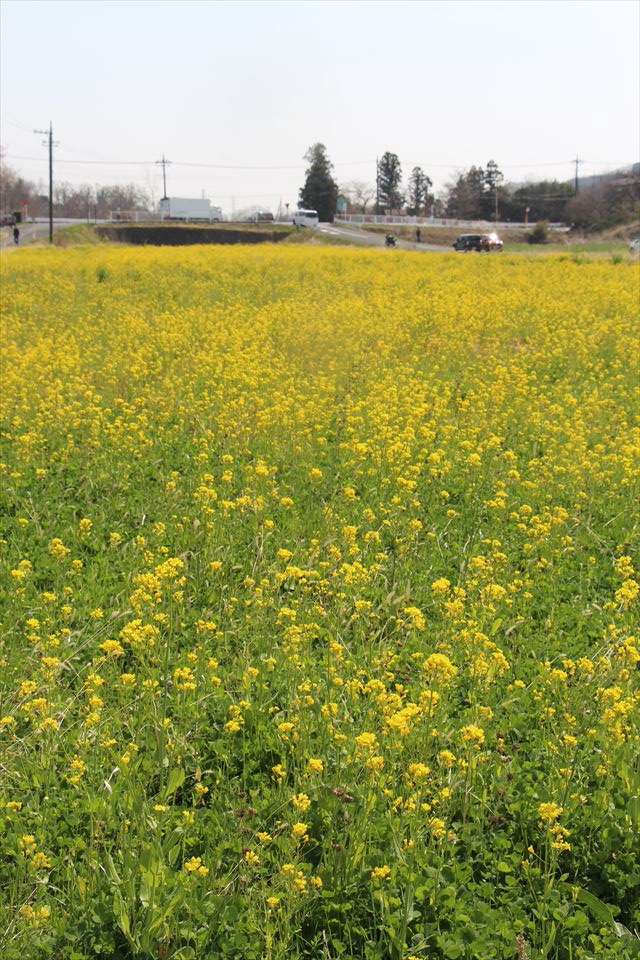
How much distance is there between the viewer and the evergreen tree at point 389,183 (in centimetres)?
9975

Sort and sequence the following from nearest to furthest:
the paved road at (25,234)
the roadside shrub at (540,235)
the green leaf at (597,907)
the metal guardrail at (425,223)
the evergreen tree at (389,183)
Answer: the green leaf at (597,907) < the paved road at (25,234) < the roadside shrub at (540,235) < the metal guardrail at (425,223) < the evergreen tree at (389,183)

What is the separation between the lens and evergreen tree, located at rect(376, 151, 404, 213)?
→ 99750 millimetres

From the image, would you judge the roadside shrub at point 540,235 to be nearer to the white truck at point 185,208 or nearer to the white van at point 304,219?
the white van at point 304,219

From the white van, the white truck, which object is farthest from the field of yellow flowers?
the white truck

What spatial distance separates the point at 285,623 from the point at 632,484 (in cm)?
336

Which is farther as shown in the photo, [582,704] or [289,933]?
[582,704]

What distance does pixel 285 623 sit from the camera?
430cm

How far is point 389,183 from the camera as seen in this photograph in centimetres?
10050

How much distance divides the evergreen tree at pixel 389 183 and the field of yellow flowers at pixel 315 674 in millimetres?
97600

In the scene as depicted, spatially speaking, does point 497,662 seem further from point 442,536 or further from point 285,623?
point 442,536

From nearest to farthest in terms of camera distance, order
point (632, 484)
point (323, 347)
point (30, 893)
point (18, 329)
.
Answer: point (30, 893)
point (632, 484)
point (323, 347)
point (18, 329)

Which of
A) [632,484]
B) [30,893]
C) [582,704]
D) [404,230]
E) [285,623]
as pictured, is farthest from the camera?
[404,230]

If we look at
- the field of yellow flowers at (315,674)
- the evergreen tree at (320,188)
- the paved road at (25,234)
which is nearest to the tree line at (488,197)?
the evergreen tree at (320,188)

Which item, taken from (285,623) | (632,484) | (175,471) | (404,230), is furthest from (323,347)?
(404,230)
